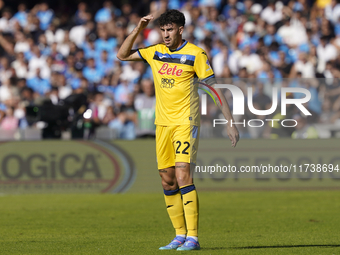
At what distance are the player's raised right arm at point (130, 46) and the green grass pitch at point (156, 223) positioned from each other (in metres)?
2.01

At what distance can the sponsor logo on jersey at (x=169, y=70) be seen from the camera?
6055mm

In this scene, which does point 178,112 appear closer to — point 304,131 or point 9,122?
point 304,131

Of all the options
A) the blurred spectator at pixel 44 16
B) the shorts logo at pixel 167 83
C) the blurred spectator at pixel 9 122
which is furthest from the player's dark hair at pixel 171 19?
the blurred spectator at pixel 44 16

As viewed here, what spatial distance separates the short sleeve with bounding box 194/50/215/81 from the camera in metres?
5.96

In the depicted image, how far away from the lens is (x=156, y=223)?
27.6ft

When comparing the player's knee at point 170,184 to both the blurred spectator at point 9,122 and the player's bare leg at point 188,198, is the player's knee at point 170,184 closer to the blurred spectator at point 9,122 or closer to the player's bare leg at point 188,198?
the player's bare leg at point 188,198

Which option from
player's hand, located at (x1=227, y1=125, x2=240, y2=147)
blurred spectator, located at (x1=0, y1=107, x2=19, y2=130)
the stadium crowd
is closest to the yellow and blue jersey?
player's hand, located at (x1=227, y1=125, x2=240, y2=147)

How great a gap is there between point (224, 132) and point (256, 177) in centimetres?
114

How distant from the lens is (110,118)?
13102 millimetres

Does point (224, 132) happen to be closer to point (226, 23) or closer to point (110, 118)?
point (110, 118)

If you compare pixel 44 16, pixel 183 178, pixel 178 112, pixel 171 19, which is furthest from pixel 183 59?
pixel 44 16

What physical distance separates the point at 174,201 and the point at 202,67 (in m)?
1.44

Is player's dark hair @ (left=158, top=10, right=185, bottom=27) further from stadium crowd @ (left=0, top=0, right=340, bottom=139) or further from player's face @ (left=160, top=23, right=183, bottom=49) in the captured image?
stadium crowd @ (left=0, top=0, right=340, bottom=139)

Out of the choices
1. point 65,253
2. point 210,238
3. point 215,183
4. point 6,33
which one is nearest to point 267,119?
point 215,183
